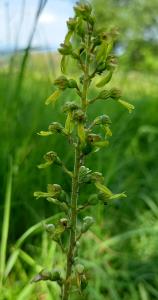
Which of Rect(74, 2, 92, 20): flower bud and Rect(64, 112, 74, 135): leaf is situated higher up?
Rect(74, 2, 92, 20): flower bud

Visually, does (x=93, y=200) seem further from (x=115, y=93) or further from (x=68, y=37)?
(x=68, y=37)

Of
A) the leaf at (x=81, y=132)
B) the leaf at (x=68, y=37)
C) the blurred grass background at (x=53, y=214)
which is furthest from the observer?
the blurred grass background at (x=53, y=214)

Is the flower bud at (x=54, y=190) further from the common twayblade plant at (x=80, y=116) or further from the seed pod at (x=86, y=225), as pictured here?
the seed pod at (x=86, y=225)

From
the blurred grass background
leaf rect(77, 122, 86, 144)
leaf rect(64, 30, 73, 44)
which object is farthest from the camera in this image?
the blurred grass background

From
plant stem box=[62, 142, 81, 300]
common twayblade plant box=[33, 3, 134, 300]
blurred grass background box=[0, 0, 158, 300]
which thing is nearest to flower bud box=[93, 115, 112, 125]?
common twayblade plant box=[33, 3, 134, 300]

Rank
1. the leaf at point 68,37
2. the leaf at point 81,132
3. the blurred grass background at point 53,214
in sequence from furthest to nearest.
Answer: the blurred grass background at point 53,214, the leaf at point 68,37, the leaf at point 81,132

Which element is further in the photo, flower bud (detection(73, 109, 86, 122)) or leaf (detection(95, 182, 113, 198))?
leaf (detection(95, 182, 113, 198))

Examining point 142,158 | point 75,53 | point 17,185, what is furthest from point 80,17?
point 142,158

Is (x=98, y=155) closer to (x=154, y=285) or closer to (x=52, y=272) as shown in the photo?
(x=154, y=285)

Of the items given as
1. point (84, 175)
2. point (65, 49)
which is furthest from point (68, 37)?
point (84, 175)

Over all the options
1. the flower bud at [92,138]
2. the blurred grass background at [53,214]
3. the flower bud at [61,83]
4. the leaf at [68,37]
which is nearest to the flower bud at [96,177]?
the flower bud at [92,138]

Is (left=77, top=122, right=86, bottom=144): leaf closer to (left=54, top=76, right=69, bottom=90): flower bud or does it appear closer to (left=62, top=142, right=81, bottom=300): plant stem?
(left=62, top=142, right=81, bottom=300): plant stem
